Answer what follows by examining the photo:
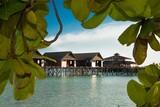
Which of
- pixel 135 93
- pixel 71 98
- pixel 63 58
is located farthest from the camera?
pixel 63 58

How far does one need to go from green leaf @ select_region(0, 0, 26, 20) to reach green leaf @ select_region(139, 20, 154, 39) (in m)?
0.19

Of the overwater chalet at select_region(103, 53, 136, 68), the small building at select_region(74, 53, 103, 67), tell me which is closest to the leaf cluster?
the small building at select_region(74, 53, 103, 67)

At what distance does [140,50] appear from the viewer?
0.64 metres

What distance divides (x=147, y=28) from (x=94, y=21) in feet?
0.28

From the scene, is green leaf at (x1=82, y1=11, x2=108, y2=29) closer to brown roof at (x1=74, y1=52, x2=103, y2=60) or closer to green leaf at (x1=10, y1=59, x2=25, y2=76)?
green leaf at (x1=10, y1=59, x2=25, y2=76)

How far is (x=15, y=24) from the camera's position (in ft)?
1.98

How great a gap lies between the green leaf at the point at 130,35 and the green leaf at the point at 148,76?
118 millimetres

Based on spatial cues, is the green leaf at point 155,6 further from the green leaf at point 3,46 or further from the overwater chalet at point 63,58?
the overwater chalet at point 63,58

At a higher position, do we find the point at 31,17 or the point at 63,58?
the point at 63,58

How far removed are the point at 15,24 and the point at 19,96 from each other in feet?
0.44

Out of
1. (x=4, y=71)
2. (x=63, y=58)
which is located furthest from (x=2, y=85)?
(x=63, y=58)

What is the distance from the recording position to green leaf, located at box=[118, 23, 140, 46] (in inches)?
25.3

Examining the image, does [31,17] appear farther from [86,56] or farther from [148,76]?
[86,56]

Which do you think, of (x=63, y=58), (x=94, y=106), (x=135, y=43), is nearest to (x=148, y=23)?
(x=135, y=43)
